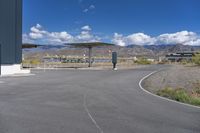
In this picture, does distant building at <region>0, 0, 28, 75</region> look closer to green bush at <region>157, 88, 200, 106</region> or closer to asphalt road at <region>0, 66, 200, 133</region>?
green bush at <region>157, 88, 200, 106</region>

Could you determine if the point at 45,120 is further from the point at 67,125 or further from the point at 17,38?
the point at 17,38

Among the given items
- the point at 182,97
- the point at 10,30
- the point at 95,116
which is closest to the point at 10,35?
the point at 10,30

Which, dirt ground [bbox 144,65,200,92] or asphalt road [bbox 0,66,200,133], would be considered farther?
dirt ground [bbox 144,65,200,92]

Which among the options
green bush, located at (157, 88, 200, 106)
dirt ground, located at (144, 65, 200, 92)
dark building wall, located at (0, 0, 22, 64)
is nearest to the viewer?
green bush, located at (157, 88, 200, 106)

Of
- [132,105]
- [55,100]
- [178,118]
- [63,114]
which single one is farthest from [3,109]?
[178,118]

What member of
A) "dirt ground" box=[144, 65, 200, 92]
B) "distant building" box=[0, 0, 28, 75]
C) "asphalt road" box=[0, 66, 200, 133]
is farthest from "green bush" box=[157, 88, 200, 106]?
"distant building" box=[0, 0, 28, 75]

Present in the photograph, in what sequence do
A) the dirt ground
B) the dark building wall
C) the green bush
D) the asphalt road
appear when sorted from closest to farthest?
the asphalt road → the green bush → the dirt ground → the dark building wall

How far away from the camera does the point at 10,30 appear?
33.3 meters

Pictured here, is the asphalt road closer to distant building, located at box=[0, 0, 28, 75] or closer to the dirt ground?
the dirt ground

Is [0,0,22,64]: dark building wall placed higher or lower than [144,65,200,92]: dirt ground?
higher

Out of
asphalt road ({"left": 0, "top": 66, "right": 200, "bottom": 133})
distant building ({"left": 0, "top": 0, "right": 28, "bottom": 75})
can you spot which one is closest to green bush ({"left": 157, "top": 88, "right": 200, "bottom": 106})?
asphalt road ({"left": 0, "top": 66, "right": 200, "bottom": 133})

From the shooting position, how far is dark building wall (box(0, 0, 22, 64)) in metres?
32.2

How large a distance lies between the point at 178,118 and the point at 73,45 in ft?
174

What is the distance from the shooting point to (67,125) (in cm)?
897
